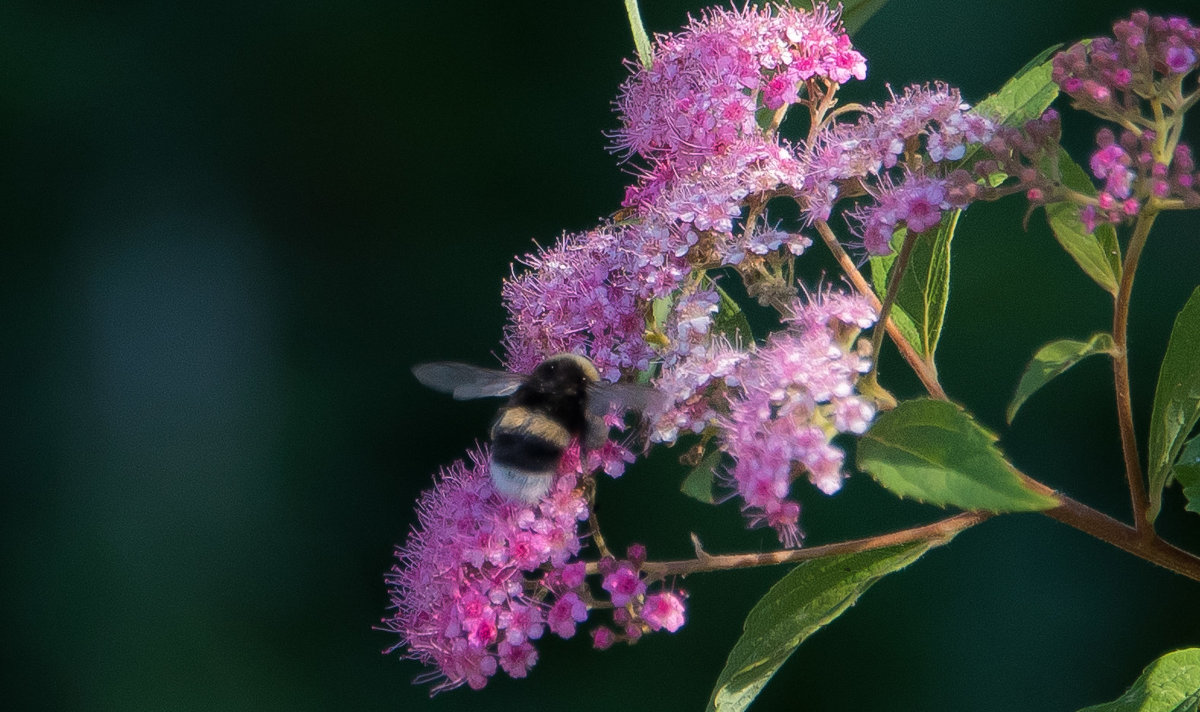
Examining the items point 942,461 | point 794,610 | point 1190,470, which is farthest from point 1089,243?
point 794,610

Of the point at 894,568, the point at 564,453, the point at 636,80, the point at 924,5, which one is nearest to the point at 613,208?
the point at 924,5

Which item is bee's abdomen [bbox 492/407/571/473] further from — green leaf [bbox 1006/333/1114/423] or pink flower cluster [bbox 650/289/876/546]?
green leaf [bbox 1006/333/1114/423]

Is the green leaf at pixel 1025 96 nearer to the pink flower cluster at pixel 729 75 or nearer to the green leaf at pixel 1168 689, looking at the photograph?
the pink flower cluster at pixel 729 75

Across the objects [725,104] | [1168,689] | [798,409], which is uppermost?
[725,104]

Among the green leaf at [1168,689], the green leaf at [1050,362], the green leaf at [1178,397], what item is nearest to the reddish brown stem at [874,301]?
the green leaf at [1050,362]

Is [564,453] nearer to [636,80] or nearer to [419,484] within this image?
[636,80]

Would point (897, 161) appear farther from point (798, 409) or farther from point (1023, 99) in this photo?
point (798, 409)
